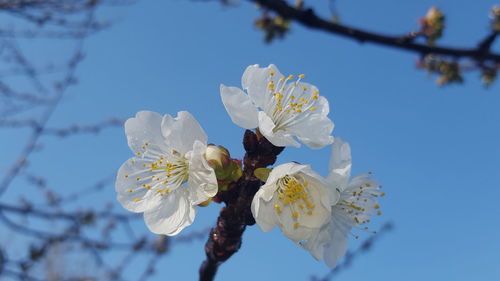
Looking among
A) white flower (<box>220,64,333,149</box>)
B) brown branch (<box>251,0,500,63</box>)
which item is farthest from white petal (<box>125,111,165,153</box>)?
brown branch (<box>251,0,500,63</box>)

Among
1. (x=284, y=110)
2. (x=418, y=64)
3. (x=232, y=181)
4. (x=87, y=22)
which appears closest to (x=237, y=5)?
(x=87, y=22)

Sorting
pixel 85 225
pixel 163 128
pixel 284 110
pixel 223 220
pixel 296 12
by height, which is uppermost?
pixel 296 12

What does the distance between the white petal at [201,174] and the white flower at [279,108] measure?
13cm

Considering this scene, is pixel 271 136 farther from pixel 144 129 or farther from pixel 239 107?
pixel 144 129

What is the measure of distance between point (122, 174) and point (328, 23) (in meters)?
1.00

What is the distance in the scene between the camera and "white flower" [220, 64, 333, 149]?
1.06 m

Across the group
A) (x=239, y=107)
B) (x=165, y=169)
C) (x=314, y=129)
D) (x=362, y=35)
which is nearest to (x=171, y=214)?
(x=165, y=169)

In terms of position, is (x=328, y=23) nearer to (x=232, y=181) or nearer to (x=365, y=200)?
(x=365, y=200)

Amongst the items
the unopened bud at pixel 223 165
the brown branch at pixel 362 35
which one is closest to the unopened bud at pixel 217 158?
the unopened bud at pixel 223 165

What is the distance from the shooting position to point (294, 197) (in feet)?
3.65

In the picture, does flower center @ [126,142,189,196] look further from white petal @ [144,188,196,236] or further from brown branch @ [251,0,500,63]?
brown branch @ [251,0,500,63]

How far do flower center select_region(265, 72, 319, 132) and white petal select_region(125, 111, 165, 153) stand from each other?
12.9 inches

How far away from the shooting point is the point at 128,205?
1.21 m

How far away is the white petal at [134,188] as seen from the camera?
1.21 m
